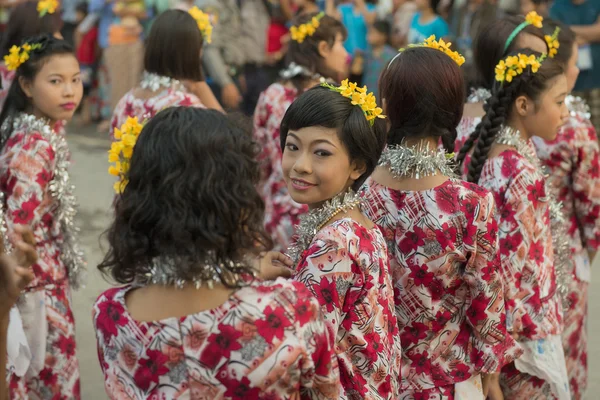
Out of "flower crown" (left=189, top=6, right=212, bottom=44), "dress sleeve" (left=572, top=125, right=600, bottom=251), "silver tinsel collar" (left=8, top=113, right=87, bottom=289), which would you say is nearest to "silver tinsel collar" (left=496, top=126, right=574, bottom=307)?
"dress sleeve" (left=572, top=125, right=600, bottom=251)

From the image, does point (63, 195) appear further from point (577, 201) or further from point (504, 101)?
point (577, 201)

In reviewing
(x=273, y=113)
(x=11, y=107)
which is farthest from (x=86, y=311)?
(x=11, y=107)

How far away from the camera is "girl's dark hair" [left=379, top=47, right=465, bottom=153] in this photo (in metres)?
3.08

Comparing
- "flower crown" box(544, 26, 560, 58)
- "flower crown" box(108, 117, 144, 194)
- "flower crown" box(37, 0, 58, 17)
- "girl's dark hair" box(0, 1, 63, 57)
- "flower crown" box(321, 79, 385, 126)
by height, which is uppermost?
"flower crown" box(37, 0, 58, 17)

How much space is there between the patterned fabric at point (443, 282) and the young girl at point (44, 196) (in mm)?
1521

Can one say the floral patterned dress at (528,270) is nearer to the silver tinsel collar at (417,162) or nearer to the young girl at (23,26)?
the silver tinsel collar at (417,162)

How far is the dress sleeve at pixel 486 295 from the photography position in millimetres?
3025

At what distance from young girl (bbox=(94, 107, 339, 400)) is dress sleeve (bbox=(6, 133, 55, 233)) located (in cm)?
181

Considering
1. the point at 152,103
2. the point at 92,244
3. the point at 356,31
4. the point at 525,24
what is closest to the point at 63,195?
the point at 152,103

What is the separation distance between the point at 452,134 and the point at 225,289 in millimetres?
1346

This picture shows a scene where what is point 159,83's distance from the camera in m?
4.98

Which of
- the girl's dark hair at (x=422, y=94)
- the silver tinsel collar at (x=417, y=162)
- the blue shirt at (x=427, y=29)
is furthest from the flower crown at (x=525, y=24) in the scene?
the blue shirt at (x=427, y=29)

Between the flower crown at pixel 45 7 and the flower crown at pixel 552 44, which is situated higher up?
the flower crown at pixel 45 7

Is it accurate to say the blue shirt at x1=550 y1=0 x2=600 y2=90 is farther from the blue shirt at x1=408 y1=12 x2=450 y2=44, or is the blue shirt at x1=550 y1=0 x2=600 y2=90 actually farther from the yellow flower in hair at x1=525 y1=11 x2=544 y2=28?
the yellow flower in hair at x1=525 y1=11 x2=544 y2=28
